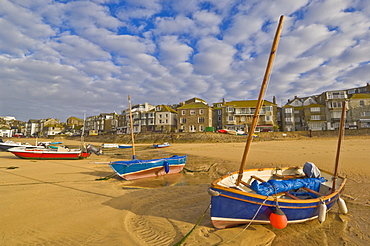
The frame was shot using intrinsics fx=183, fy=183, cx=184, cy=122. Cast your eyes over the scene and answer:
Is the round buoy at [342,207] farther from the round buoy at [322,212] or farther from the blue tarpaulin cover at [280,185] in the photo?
the round buoy at [322,212]

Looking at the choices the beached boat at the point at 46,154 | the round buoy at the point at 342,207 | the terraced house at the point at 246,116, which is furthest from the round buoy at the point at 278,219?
the terraced house at the point at 246,116

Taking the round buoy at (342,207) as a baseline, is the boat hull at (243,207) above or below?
above

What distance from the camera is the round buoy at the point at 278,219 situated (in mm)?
5000

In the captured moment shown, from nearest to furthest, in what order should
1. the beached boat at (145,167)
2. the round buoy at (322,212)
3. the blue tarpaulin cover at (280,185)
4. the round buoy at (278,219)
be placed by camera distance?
the round buoy at (278,219) < the round buoy at (322,212) < the blue tarpaulin cover at (280,185) < the beached boat at (145,167)

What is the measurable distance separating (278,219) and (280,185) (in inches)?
82.8

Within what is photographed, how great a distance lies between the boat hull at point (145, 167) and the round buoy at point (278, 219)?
10.1m

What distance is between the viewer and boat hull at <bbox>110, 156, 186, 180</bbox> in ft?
42.5

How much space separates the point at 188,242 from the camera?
5.08m

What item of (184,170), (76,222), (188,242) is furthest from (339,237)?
(184,170)

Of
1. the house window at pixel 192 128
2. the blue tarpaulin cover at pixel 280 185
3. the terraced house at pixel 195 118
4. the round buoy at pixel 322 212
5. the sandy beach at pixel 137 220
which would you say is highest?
the terraced house at pixel 195 118

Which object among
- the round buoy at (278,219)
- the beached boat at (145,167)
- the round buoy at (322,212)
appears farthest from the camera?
the beached boat at (145,167)

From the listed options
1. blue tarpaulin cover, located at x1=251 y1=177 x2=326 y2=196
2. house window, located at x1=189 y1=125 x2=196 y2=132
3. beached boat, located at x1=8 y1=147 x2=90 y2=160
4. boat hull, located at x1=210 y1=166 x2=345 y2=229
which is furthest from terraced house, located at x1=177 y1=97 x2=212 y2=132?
boat hull, located at x1=210 y1=166 x2=345 y2=229

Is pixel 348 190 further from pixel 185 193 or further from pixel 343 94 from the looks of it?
pixel 343 94

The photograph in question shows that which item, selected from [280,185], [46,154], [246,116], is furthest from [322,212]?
[246,116]
